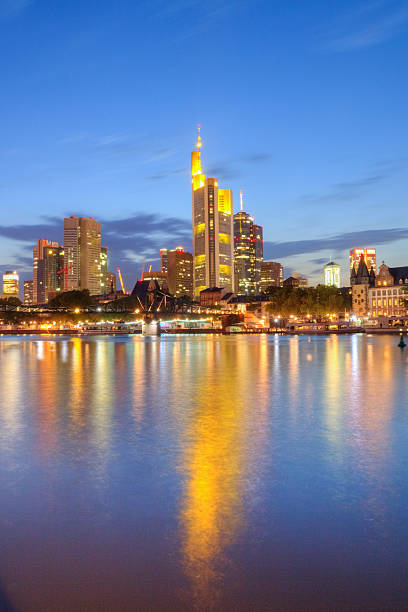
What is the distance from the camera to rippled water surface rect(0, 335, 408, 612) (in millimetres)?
6496

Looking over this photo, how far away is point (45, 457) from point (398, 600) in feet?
30.4

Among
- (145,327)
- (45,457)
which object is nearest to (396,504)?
(45,457)

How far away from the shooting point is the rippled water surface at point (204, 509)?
6496mm

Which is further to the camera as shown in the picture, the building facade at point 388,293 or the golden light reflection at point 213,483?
the building facade at point 388,293

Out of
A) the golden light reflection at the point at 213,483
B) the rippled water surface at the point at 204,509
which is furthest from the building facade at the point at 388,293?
the rippled water surface at the point at 204,509

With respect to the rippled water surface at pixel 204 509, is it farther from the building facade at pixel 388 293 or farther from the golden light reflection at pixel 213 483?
the building facade at pixel 388 293

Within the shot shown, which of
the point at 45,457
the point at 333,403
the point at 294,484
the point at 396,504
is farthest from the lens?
the point at 333,403

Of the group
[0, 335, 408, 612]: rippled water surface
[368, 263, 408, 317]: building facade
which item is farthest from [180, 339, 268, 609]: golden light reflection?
[368, 263, 408, 317]: building facade

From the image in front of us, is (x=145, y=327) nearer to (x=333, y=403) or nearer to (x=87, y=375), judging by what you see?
(x=87, y=375)

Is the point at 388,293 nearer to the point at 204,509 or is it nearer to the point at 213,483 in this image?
the point at 213,483

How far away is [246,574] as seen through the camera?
6840 mm

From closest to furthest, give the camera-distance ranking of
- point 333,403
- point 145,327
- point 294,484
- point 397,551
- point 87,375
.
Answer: point 397,551 < point 294,484 < point 333,403 < point 87,375 < point 145,327

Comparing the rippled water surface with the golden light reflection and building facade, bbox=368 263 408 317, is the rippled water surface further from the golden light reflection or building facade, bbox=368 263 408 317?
building facade, bbox=368 263 408 317

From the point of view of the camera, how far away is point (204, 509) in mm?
9195
